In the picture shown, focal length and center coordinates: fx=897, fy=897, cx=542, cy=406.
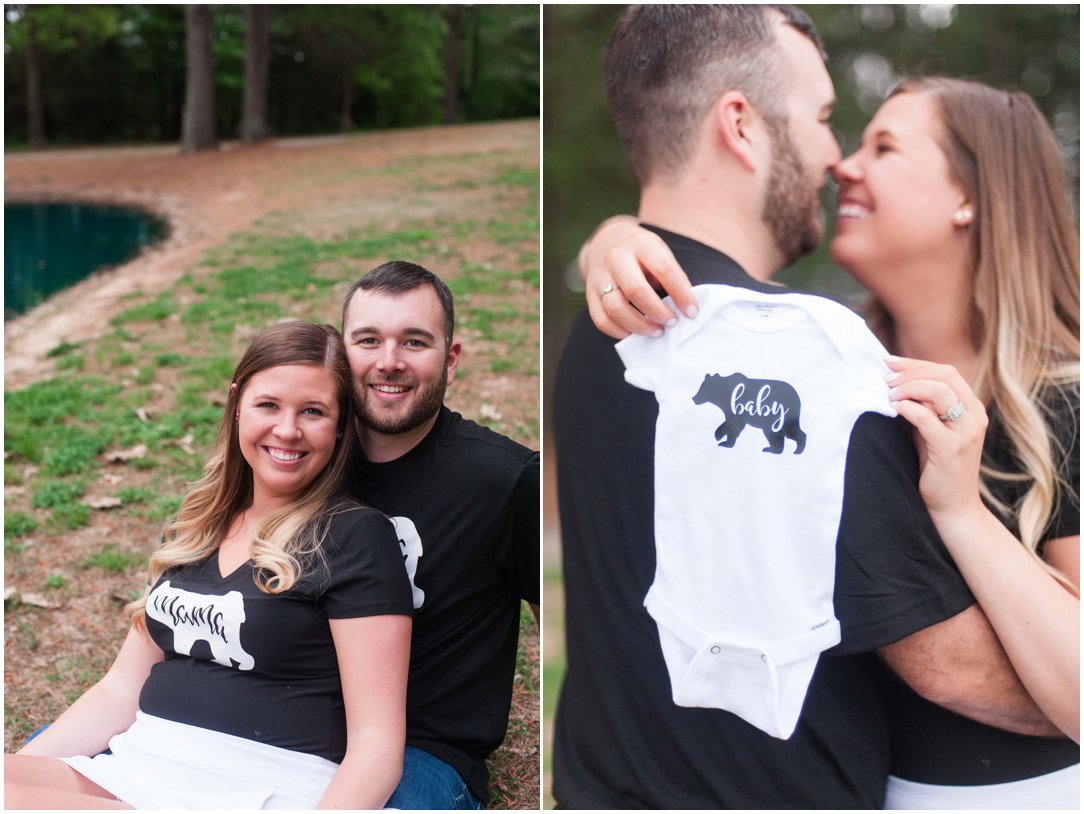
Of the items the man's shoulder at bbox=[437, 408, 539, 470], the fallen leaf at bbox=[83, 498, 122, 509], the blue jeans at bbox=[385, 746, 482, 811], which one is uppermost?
the man's shoulder at bbox=[437, 408, 539, 470]

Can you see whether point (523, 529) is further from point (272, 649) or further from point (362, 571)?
point (272, 649)

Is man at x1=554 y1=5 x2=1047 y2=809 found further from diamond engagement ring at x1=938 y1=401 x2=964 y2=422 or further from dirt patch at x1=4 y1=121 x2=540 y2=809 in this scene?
dirt patch at x1=4 y1=121 x2=540 y2=809

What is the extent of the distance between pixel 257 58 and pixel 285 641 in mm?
3504

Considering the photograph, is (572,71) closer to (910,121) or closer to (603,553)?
(910,121)

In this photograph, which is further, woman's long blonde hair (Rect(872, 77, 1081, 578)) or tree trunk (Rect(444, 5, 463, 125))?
tree trunk (Rect(444, 5, 463, 125))

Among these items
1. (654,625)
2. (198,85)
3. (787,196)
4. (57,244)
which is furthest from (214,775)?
(57,244)

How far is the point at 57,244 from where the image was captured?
18.3 feet

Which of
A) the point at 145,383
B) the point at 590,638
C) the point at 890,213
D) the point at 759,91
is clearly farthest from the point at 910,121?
the point at 145,383

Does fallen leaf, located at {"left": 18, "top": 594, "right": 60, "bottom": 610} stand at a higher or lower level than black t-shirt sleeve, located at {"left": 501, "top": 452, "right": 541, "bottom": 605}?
lower

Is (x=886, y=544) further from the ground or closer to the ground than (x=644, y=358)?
closer to the ground

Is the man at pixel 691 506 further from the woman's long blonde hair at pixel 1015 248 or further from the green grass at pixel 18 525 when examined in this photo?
the green grass at pixel 18 525

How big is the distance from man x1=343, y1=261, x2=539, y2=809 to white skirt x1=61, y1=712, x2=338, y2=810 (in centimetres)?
26

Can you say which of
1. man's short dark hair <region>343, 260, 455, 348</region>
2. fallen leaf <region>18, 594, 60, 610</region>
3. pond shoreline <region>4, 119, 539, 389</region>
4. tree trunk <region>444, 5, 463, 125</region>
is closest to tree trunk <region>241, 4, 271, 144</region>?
pond shoreline <region>4, 119, 539, 389</region>

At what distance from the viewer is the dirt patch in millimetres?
2715
